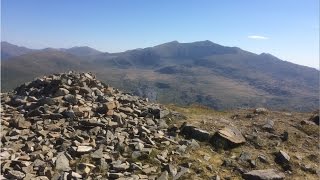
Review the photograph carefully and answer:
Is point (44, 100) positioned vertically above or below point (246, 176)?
above

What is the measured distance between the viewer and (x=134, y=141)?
20.9 meters

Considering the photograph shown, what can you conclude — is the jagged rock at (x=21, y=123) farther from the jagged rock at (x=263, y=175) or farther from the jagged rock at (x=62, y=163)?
the jagged rock at (x=263, y=175)

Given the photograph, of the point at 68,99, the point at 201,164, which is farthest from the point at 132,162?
the point at 68,99

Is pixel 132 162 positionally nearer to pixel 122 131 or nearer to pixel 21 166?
pixel 122 131

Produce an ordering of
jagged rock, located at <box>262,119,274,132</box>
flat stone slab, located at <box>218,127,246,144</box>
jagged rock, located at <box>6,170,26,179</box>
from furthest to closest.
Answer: jagged rock, located at <box>262,119,274,132</box>, flat stone slab, located at <box>218,127,246,144</box>, jagged rock, located at <box>6,170,26,179</box>

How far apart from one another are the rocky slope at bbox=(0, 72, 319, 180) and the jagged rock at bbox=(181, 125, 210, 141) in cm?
6

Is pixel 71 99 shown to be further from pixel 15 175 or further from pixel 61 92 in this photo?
pixel 15 175

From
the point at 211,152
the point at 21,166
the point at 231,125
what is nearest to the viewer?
the point at 21,166

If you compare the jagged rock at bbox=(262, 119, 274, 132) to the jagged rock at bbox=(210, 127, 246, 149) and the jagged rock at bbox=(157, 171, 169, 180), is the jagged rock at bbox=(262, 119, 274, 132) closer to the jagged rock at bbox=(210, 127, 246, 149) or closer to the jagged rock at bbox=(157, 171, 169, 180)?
the jagged rock at bbox=(210, 127, 246, 149)

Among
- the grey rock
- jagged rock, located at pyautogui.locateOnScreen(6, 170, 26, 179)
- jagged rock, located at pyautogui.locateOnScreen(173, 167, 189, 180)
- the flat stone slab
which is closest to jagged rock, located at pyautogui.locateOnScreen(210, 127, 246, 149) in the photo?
the flat stone slab

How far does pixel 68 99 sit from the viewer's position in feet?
89.6

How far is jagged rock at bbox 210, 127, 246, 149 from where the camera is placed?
72.6ft

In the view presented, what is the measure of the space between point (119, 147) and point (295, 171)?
989cm

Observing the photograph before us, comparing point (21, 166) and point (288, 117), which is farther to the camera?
point (288, 117)
